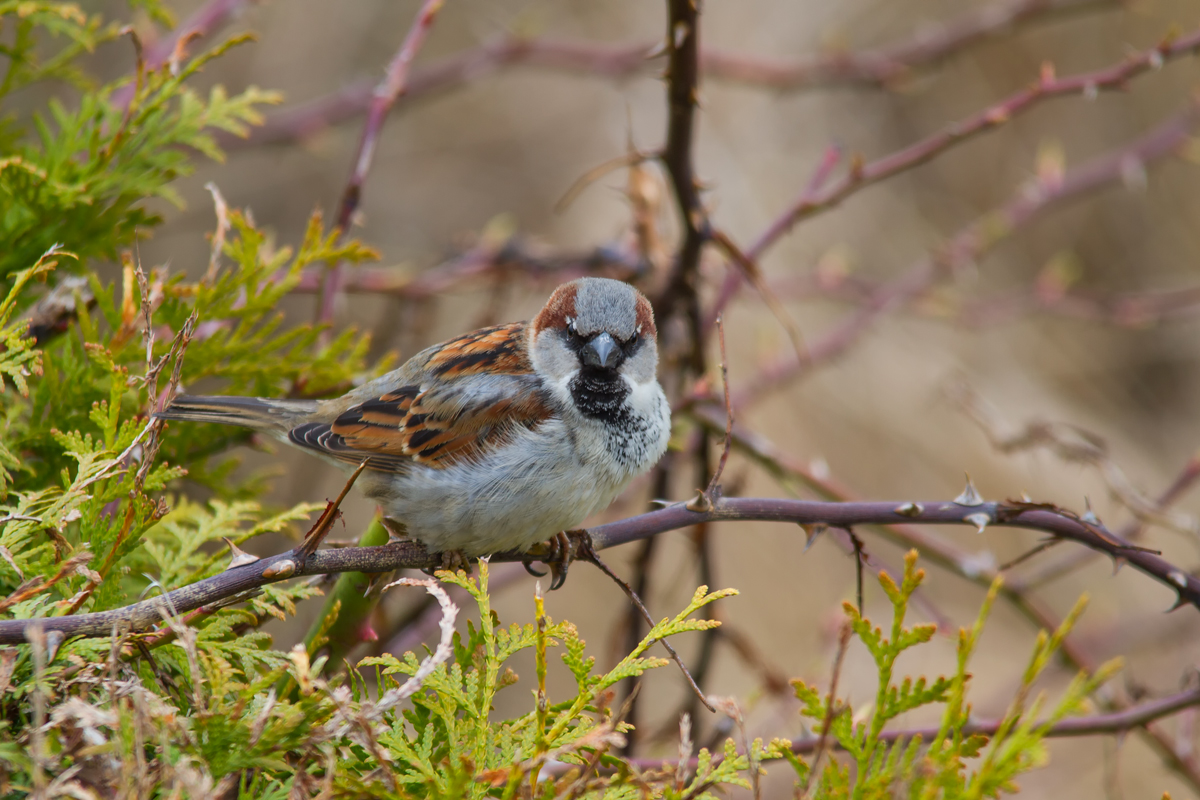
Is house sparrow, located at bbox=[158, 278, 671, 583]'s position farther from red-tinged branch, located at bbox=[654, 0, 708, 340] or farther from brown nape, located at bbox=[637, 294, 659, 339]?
red-tinged branch, located at bbox=[654, 0, 708, 340]

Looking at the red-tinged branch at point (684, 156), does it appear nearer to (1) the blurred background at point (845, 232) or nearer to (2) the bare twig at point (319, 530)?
(2) the bare twig at point (319, 530)

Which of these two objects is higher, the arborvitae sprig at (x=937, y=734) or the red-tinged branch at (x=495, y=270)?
the red-tinged branch at (x=495, y=270)

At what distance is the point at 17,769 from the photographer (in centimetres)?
116

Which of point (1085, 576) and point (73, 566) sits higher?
point (1085, 576)

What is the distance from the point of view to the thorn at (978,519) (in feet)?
4.73

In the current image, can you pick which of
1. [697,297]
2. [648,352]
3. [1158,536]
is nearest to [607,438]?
[648,352]

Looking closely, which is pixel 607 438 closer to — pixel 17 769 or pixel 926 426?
pixel 17 769

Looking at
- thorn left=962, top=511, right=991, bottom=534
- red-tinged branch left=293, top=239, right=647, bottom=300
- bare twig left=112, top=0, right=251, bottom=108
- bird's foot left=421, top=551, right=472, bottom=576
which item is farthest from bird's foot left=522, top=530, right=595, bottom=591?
bare twig left=112, top=0, right=251, bottom=108

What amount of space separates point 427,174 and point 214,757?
5585 mm

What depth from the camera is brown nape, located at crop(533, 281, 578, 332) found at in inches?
90.8

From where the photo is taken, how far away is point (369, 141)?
7.26 ft

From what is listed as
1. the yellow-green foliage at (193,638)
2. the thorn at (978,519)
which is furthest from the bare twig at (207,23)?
the thorn at (978,519)

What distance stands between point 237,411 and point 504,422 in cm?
59

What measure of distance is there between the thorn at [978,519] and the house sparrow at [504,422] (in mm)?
818
